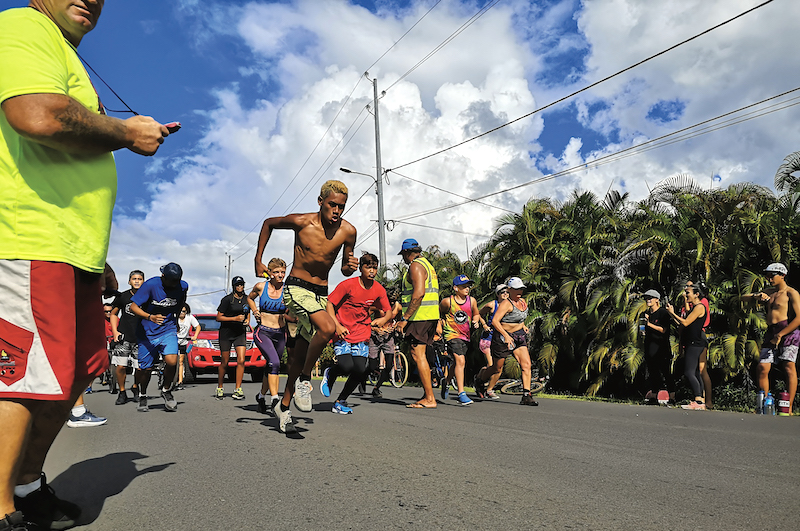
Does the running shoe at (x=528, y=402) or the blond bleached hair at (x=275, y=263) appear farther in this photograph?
the blond bleached hair at (x=275, y=263)

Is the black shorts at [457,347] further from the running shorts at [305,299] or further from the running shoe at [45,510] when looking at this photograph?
the running shoe at [45,510]

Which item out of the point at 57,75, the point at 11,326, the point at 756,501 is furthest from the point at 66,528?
the point at 756,501

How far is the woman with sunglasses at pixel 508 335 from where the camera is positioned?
976 cm

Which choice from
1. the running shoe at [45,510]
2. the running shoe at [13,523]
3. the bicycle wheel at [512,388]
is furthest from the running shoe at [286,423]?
the bicycle wheel at [512,388]

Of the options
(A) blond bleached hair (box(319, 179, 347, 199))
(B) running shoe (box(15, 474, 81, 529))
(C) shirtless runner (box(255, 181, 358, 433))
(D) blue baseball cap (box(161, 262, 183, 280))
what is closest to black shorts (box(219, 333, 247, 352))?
(D) blue baseball cap (box(161, 262, 183, 280))

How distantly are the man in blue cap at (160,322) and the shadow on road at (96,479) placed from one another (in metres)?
3.61

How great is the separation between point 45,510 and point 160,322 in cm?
581

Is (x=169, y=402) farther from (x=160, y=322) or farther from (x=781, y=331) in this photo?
(x=781, y=331)

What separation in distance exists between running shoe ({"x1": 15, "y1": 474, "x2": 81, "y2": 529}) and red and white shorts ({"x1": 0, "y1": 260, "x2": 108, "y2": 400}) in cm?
61

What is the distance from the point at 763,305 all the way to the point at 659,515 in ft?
28.1

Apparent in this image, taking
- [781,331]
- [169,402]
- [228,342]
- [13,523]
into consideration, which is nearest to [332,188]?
[13,523]

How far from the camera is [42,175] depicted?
91.1 inches

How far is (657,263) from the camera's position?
1206 cm

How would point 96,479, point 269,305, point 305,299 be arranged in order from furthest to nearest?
point 269,305 → point 305,299 → point 96,479
